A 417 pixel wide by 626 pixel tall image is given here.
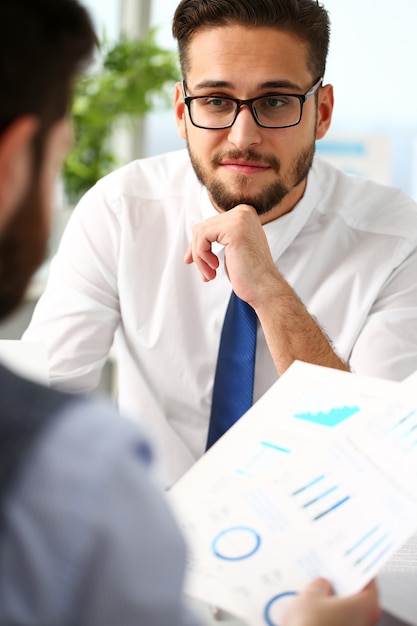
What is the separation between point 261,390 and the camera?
5.65 feet

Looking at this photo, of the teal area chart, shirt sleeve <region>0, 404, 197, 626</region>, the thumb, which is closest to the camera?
shirt sleeve <region>0, 404, 197, 626</region>

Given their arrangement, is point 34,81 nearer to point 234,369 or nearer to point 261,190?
point 234,369

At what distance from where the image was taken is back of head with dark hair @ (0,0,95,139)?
55 centimetres

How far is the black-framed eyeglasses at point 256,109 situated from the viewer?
5.40 feet

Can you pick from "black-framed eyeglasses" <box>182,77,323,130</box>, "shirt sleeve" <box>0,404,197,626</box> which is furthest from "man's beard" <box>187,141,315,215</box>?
"shirt sleeve" <box>0,404,197,626</box>

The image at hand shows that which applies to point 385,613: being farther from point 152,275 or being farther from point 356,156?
point 356,156

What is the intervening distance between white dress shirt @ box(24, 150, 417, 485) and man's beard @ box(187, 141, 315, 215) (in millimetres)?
68

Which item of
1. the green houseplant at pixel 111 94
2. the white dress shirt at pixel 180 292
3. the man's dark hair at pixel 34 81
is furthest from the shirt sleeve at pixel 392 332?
the green houseplant at pixel 111 94

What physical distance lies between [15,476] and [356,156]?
3.19 metres

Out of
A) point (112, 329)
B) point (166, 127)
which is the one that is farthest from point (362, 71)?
point (112, 329)

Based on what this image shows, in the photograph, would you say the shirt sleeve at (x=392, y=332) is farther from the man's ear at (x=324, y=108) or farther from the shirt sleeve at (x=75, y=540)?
the shirt sleeve at (x=75, y=540)

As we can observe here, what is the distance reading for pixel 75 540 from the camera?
0.50 meters

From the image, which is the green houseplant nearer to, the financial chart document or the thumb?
the financial chart document

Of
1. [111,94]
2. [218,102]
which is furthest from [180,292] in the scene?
[111,94]
